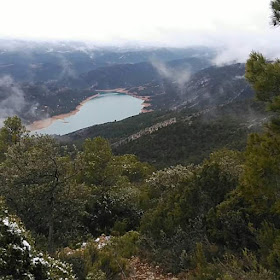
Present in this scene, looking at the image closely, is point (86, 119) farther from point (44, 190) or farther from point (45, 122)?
point (44, 190)

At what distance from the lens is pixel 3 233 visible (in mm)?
4859

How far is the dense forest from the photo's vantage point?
20.1ft

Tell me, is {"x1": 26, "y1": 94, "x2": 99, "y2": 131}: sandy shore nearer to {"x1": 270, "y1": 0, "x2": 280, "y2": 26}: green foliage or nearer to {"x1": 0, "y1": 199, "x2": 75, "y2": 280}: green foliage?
{"x1": 270, "y1": 0, "x2": 280, "y2": 26}: green foliage

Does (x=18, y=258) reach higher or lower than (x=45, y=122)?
lower

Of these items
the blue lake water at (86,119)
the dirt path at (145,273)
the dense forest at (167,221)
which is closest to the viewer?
the dense forest at (167,221)

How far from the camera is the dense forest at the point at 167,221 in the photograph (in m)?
6.14

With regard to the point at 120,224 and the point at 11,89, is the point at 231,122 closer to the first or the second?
the point at 120,224

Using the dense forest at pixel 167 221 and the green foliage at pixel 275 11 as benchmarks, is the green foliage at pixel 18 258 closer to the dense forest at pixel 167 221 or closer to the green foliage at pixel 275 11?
the dense forest at pixel 167 221

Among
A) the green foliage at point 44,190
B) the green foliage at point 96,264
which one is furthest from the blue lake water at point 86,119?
the green foliage at point 96,264

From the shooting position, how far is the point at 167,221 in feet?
34.0

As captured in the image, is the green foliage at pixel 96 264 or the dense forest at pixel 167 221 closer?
the dense forest at pixel 167 221

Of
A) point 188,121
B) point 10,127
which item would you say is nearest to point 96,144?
point 10,127

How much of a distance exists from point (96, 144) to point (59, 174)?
1303 cm

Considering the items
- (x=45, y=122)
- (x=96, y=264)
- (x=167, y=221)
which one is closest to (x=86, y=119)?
(x=45, y=122)
